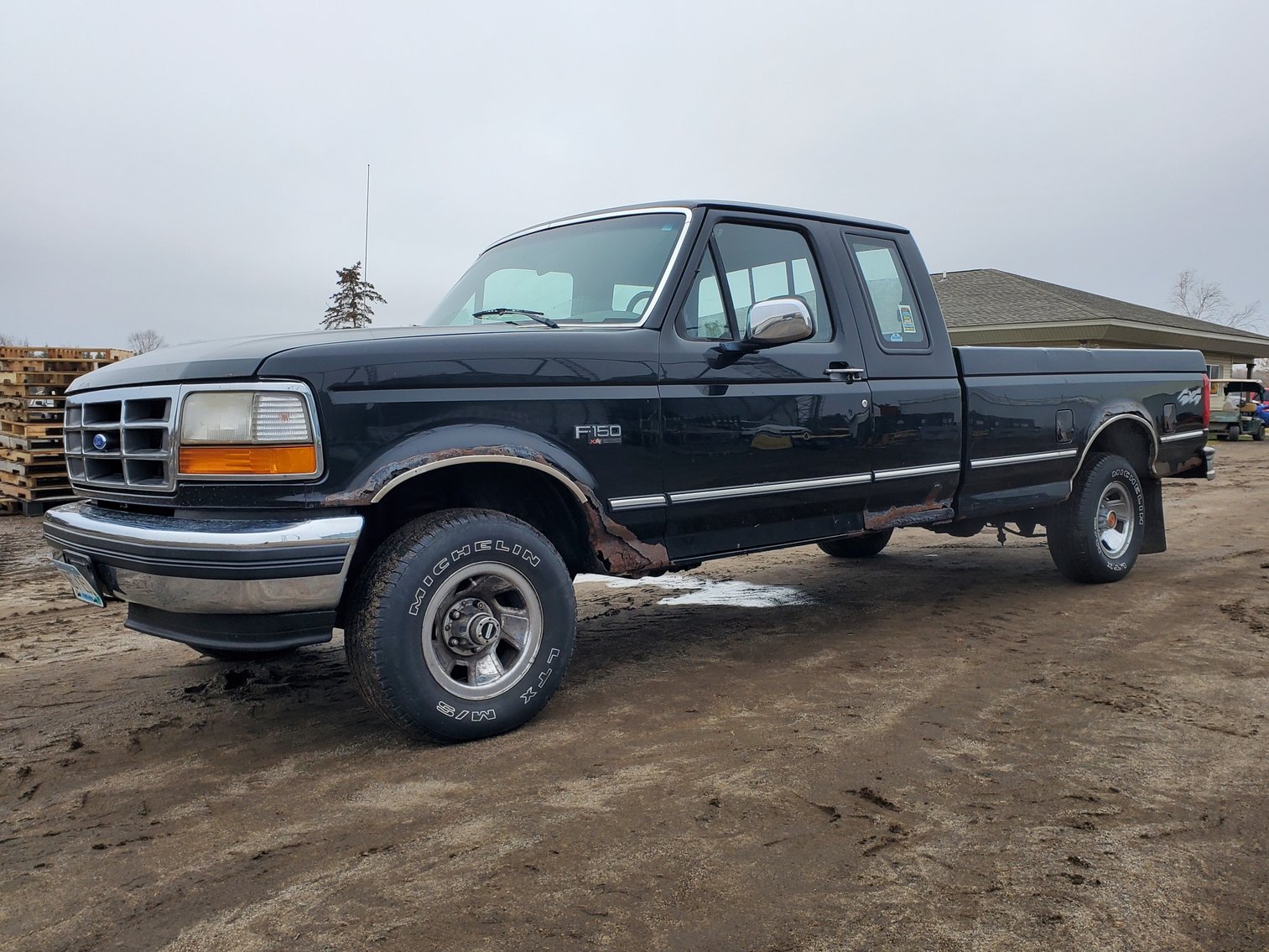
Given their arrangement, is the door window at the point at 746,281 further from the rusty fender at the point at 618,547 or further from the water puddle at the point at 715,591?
the water puddle at the point at 715,591

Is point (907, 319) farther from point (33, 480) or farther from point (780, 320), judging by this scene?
point (33, 480)

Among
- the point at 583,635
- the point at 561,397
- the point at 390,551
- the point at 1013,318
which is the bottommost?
the point at 583,635

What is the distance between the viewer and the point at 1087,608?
554cm

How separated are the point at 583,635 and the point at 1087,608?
298 centimetres

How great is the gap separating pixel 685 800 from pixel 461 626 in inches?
40.6

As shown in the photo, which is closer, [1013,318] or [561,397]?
[561,397]

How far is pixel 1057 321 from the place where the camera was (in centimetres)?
2211

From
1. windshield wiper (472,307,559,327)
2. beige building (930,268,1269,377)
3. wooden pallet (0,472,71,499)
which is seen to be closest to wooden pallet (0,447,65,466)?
wooden pallet (0,472,71,499)

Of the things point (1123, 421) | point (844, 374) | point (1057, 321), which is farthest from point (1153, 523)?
point (1057, 321)

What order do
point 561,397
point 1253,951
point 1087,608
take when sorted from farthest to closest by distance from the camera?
point 1087,608, point 561,397, point 1253,951

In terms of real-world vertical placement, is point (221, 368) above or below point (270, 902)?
above

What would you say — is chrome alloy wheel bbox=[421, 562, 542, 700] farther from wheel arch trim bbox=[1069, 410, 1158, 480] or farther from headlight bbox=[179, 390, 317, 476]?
wheel arch trim bbox=[1069, 410, 1158, 480]

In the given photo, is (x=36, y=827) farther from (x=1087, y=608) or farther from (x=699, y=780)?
(x=1087, y=608)

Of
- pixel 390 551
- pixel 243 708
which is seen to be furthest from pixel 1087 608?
pixel 243 708
